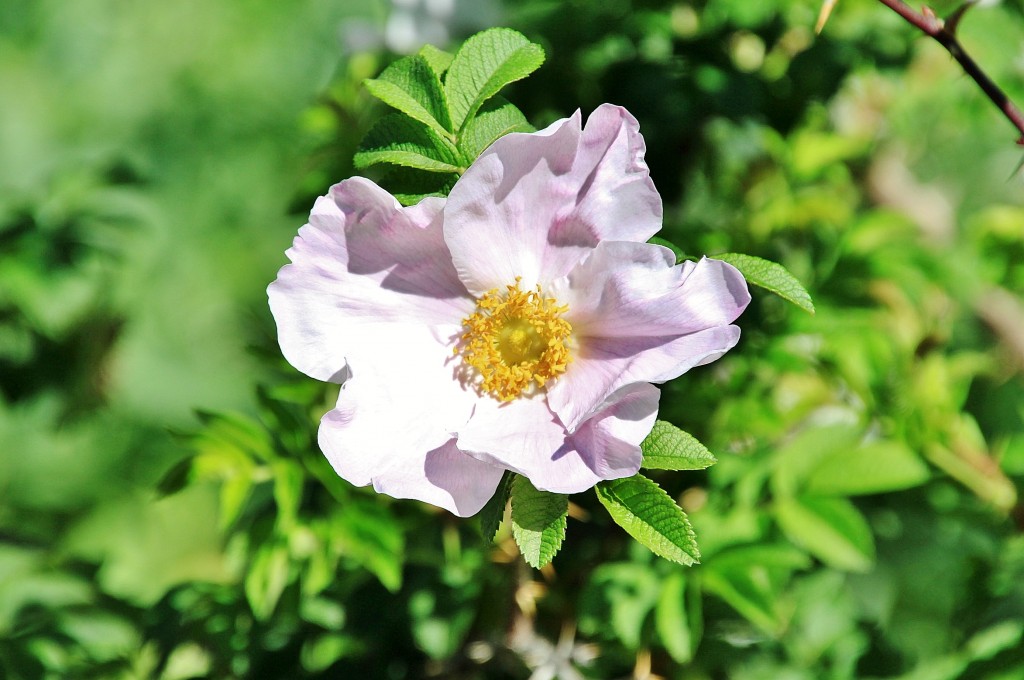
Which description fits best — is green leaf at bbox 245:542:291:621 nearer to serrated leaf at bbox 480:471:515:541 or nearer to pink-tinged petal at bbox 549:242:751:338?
serrated leaf at bbox 480:471:515:541

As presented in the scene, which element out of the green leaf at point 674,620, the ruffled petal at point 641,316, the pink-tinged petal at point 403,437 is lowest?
the green leaf at point 674,620

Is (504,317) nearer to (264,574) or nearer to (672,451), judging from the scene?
(672,451)

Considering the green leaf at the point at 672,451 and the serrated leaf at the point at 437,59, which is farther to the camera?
the serrated leaf at the point at 437,59

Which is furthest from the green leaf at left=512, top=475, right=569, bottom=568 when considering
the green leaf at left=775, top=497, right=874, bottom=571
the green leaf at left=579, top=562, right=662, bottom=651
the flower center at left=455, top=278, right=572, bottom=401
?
the green leaf at left=775, top=497, right=874, bottom=571

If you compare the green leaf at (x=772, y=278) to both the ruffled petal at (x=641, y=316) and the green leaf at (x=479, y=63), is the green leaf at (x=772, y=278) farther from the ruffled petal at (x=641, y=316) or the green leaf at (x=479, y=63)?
the green leaf at (x=479, y=63)

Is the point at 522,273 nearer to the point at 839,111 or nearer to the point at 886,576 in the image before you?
the point at 886,576

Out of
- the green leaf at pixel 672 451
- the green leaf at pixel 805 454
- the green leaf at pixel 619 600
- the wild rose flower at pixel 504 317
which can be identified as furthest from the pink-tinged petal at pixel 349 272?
the green leaf at pixel 805 454
